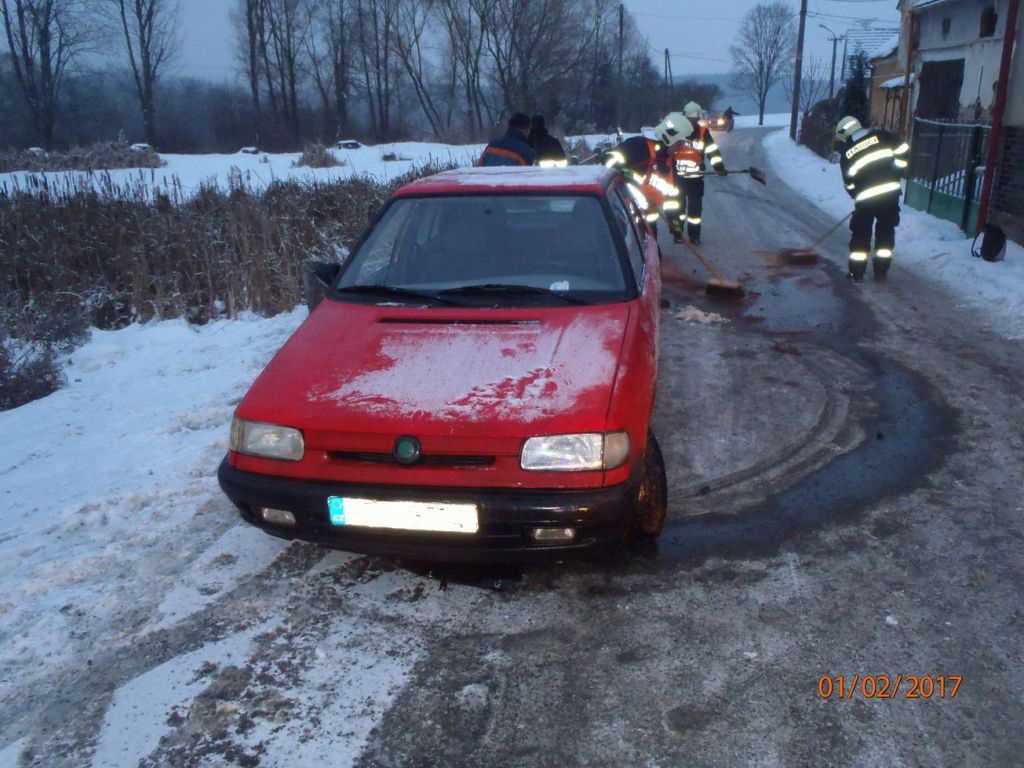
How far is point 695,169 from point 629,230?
627cm

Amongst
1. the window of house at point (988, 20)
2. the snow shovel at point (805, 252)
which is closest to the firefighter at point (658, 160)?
the snow shovel at point (805, 252)

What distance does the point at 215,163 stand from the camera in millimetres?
24531

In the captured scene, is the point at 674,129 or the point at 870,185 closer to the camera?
the point at 870,185

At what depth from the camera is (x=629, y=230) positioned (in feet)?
15.9

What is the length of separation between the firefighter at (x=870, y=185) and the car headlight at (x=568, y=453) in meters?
6.76

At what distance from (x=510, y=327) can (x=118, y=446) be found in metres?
2.82

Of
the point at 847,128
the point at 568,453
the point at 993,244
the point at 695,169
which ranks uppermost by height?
the point at 847,128

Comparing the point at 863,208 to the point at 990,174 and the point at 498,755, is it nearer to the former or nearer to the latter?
the point at 990,174

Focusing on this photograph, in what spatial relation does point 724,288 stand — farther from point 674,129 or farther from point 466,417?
point 466,417

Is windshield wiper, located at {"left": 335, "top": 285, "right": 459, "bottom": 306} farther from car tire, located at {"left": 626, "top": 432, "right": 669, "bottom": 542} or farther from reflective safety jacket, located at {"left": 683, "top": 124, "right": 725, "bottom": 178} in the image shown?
reflective safety jacket, located at {"left": 683, "top": 124, "right": 725, "bottom": 178}

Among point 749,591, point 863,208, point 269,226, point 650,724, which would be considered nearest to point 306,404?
point 650,724

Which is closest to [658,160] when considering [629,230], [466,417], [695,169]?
[695,169]
